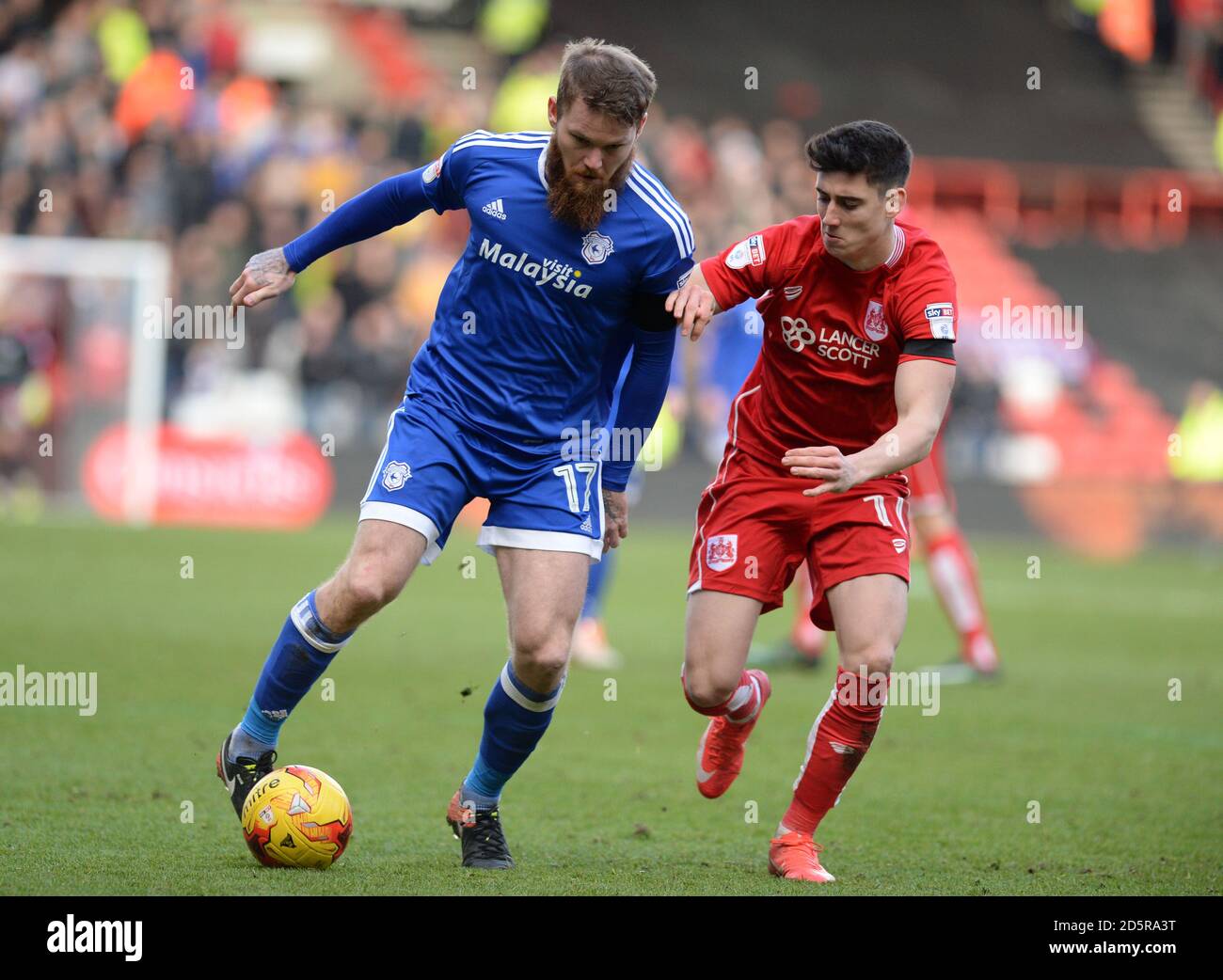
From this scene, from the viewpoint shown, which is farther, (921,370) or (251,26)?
(251,26)

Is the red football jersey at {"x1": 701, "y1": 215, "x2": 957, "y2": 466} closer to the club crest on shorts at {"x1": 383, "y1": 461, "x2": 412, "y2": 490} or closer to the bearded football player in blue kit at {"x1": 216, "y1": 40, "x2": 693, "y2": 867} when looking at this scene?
the bearded football player in blue kit at {"x1": 216, "y1": 40, "x2": 693, "y2": 867}

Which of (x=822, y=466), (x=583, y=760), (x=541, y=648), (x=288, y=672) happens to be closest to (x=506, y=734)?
(x=541, y=648)

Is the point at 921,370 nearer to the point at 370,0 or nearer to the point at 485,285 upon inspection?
the point at 485,285

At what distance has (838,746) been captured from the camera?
5.25m

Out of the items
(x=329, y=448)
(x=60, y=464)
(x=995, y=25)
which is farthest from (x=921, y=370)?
(x=995, y=25)

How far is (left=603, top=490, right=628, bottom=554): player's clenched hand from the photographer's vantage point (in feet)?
17.9

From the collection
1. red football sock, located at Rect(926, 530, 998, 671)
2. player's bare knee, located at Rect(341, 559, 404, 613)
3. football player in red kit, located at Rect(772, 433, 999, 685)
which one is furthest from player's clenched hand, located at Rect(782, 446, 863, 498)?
red football sock, located at Rect(926, 530, 998, 671)

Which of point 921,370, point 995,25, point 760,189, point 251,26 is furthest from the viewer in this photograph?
point 995,25

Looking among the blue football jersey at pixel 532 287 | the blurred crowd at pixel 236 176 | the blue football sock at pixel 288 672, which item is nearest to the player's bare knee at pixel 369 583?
the blue football sock at pixel 288 672

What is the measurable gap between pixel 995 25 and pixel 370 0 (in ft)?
35.0

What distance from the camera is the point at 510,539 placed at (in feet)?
16.9

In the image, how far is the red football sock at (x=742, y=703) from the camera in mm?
5609

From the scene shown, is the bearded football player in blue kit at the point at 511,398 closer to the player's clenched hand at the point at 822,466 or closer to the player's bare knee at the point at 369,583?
the player's bare knee at the point at 369,583

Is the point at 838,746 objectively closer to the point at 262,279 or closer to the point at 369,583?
the point at 369,583
